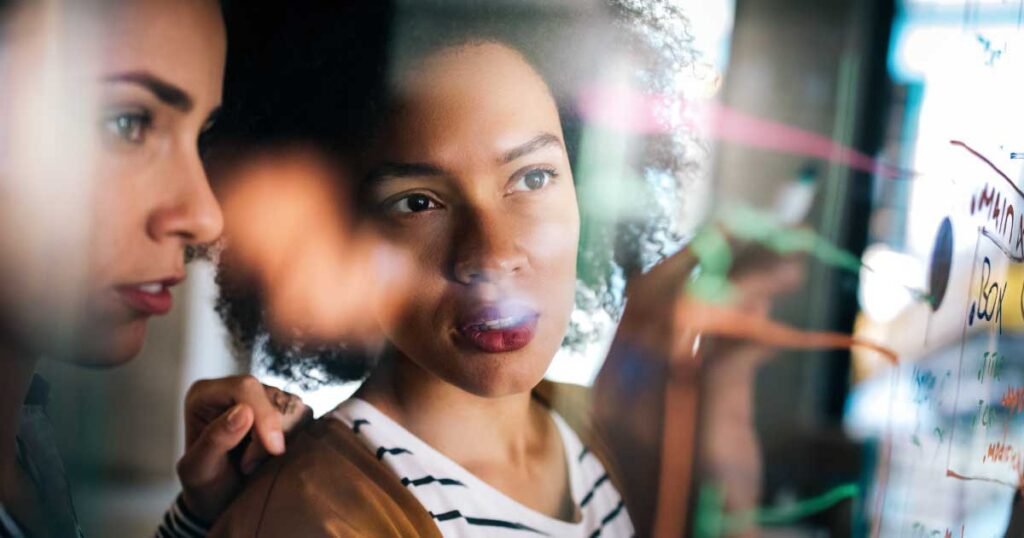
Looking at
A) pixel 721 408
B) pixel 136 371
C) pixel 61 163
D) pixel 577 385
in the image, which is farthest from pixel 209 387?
pixel 721 408

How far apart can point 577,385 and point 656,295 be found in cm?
13

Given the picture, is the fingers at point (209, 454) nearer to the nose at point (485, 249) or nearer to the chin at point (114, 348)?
the chin at point (114, 348)

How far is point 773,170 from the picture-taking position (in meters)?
1.10

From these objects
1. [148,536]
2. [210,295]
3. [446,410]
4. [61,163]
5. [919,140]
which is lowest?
[148,536]

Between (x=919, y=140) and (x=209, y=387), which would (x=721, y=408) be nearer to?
(x=919, y=140)

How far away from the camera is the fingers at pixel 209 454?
2.82 ft

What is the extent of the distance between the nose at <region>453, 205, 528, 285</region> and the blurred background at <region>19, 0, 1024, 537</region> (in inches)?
5.3

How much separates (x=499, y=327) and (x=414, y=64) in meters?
0.26

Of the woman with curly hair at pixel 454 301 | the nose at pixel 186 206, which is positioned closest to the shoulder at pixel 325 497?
the woman with curly hair at pixel 454 301

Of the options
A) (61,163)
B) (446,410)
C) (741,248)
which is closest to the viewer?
(61,163)

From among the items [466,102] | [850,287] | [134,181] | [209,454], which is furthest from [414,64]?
[850,287]

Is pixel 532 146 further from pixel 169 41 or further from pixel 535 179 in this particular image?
pixel 169 41

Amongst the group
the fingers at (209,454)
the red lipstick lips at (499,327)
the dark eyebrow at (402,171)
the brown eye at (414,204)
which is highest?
the dark eyebrow at (402,171)

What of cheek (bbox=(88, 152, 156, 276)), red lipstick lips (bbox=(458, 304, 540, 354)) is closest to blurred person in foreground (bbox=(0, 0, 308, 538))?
cheek (bbox=(88, 152, 156, 276))
